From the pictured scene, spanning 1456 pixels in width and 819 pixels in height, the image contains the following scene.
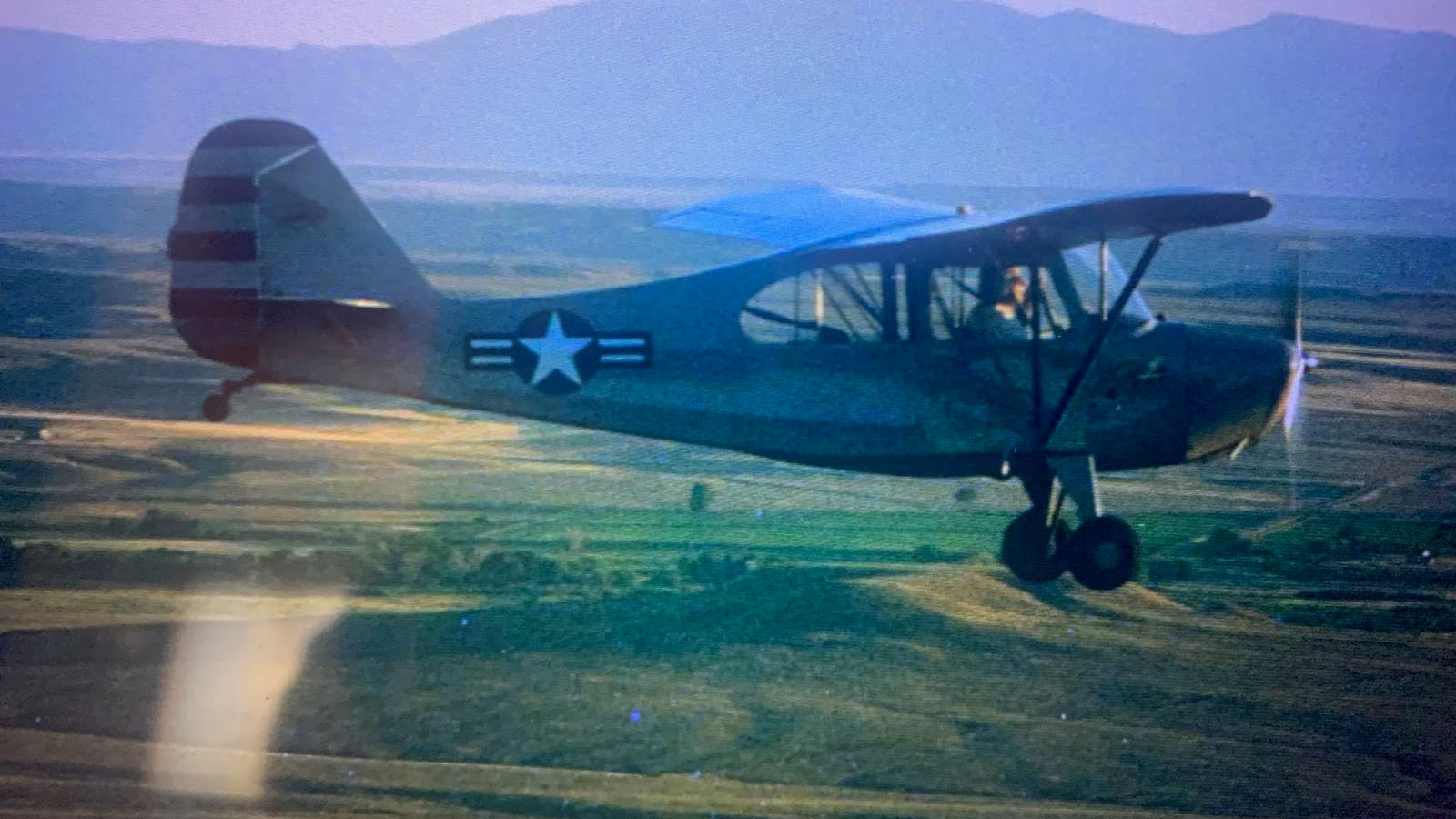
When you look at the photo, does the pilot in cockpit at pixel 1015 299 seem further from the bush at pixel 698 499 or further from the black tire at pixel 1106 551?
the bush at pixel 698 499

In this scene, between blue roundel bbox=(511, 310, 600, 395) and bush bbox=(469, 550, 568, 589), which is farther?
bush bbox=(469, 550, 568, 589)

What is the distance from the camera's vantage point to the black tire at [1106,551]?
1177 cm

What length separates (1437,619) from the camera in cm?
1578

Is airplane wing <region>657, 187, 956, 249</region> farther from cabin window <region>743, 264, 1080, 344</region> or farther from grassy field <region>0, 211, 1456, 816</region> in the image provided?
grassy field <region>0, 211, 1456, 816</region>

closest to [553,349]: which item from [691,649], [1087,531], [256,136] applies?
[256,136]

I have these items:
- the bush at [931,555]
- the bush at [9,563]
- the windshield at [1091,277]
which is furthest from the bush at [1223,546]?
the bush at [9,563]

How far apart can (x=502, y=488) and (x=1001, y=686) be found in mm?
11760

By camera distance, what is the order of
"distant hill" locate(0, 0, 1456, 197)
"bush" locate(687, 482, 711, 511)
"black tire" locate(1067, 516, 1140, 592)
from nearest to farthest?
"black tire" locate(1067, 516, 1140, 592)
"bush" locate(687, 482, 711, 511)
"distant hill" locate(0, 0, 1456, 197)

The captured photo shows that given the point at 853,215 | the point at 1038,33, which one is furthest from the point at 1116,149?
the point at 853,215

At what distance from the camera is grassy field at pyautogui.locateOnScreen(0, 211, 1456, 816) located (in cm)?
1092

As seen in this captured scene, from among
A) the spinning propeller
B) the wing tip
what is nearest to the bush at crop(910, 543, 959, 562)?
the spinning propeller

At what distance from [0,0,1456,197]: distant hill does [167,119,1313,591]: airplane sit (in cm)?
9568

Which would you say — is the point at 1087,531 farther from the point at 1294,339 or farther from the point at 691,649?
the point at 691,649

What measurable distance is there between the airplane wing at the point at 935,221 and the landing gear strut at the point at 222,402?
4.44 metres
